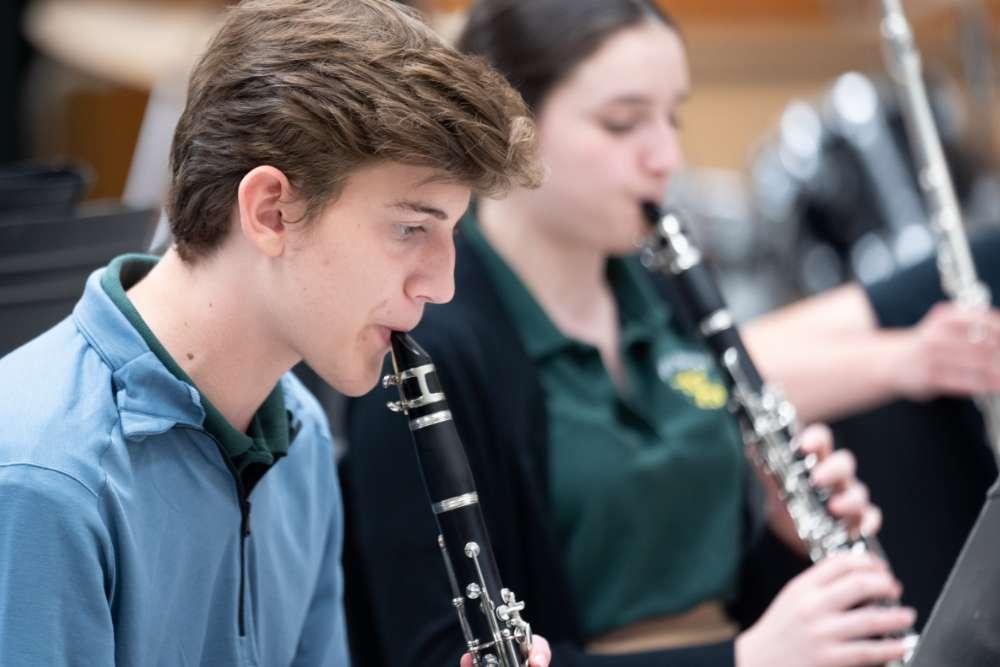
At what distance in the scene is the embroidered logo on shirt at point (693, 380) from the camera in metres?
1.57

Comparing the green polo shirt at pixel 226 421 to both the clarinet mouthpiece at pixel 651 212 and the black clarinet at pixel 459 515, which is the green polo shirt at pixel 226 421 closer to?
the black clarinet at pixel 459 515

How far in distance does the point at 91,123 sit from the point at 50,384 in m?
3.26

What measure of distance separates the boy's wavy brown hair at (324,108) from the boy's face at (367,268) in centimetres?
2

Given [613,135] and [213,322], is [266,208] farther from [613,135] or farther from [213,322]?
[613,135]

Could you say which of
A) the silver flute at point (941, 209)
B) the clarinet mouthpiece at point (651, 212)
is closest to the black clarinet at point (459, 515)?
the clarinet mouthpiece at point (651, 212)

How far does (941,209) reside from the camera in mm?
1730

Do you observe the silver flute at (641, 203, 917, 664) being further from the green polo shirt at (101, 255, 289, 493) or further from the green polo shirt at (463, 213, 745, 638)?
the green polo shirt at (101, 255, 289, 493)

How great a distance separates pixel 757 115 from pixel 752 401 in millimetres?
3338

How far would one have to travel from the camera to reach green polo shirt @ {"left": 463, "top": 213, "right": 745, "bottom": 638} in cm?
144

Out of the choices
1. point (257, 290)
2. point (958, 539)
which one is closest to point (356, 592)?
point (257, 290)

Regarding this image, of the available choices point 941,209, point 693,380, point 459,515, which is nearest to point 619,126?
point 693,380

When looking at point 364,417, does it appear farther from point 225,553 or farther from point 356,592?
point 225,553

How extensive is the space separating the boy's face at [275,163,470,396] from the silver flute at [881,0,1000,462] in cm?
91

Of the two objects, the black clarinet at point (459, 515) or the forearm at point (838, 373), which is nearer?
the black clarinet at point (459, 515)
